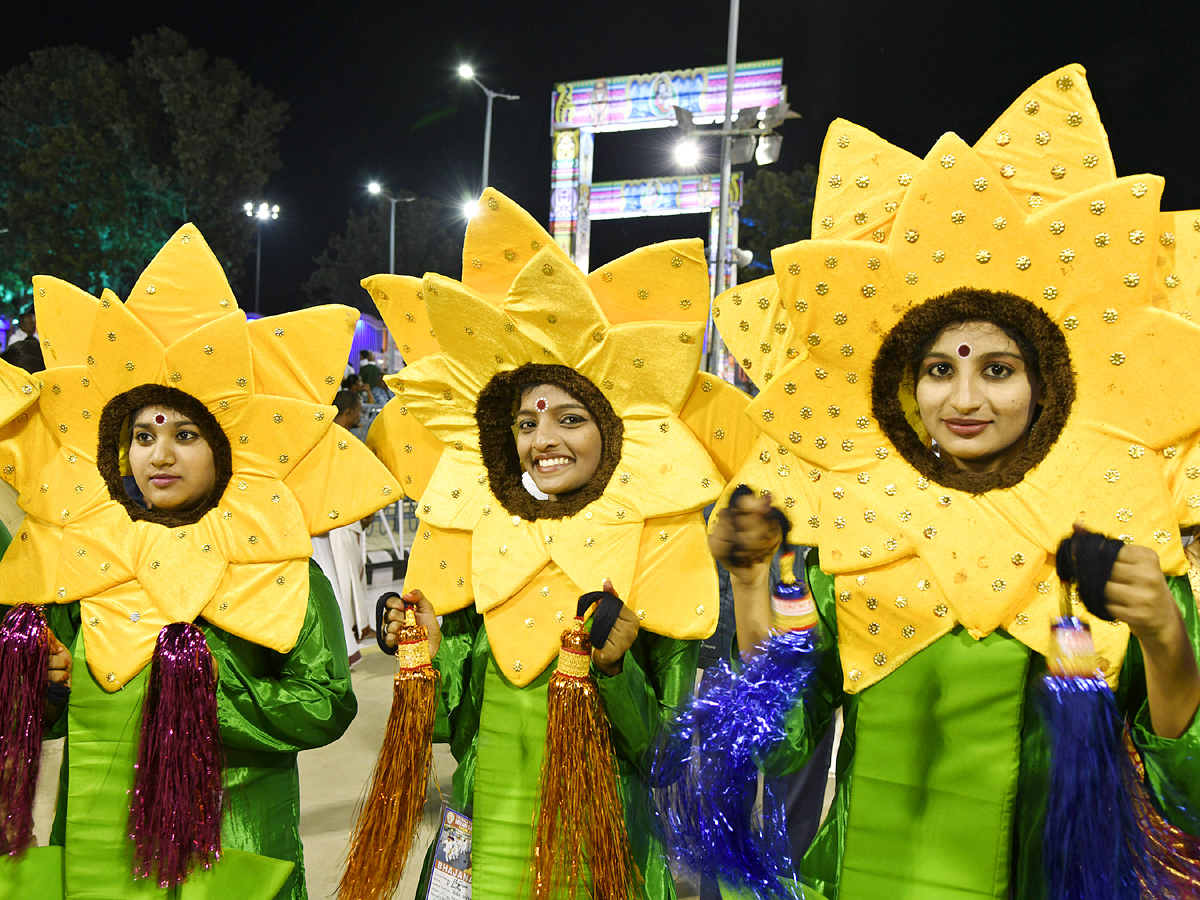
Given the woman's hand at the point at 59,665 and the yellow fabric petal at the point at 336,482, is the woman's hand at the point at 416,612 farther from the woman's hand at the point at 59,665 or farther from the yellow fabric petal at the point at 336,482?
the woman's hand at the point at 59,665

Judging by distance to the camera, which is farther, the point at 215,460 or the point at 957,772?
the point at 215,460

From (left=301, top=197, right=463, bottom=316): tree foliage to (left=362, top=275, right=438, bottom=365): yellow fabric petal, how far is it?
31.2m

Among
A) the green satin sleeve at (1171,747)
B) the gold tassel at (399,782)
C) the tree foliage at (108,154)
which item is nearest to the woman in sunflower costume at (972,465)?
the green satin sleeve at (1171,747)

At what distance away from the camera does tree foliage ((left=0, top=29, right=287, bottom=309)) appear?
1691 cm

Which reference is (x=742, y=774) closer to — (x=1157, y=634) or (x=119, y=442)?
(x=1157, y=634)

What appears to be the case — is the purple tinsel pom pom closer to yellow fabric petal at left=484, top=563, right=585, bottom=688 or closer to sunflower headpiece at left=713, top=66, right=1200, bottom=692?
sunflower headpiece at left=713, top=66, right=1200, bottom=692

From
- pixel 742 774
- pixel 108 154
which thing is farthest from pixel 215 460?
pixel 108 154

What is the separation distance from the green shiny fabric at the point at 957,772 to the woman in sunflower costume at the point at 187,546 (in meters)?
1.27

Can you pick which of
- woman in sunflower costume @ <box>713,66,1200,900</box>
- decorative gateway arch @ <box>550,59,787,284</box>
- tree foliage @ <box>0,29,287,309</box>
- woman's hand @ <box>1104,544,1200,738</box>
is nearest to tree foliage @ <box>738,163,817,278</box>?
decorative gateway arch @ <box>550,59,787,284</box>

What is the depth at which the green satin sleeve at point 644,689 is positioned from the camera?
6.39ft

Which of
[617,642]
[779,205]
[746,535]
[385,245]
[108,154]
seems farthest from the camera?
[385,245]

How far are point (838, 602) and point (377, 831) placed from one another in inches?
48.8

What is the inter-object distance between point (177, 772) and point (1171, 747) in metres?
2.01

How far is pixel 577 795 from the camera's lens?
1932 millimetres
